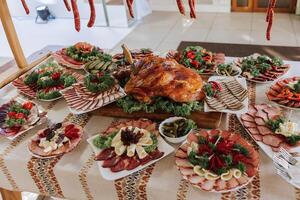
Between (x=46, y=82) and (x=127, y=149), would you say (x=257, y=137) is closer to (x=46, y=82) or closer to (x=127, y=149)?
(x=127, y=149)

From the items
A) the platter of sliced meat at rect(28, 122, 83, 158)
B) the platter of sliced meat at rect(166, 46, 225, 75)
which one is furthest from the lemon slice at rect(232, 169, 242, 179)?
the platter of sliced meat at rect(166, 46, 225, 75)

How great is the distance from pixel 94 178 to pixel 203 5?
14.7 ft

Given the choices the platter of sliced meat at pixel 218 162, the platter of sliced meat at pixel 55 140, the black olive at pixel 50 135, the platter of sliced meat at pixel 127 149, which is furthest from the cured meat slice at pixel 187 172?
the black olive at pixel 50 135

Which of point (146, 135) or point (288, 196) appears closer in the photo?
point (288, 196)

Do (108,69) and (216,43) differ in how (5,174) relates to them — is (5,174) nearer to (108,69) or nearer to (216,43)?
(108,69)

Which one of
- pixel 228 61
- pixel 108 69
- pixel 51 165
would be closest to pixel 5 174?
pixel 51 165

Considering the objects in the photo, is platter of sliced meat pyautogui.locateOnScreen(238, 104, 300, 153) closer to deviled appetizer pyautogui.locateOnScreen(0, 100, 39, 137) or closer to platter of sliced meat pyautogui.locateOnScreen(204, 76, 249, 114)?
platter of sliced meat pyautogui.locateOnScreen(204, 76, 249, 114)

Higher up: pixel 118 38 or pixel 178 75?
pixel 178 75

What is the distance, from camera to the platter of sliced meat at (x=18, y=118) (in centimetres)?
140

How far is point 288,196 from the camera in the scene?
101 centimetres

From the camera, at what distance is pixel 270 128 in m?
1.25

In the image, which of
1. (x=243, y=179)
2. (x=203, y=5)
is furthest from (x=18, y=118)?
(x=203, y=5)

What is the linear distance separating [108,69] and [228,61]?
2.31 ft

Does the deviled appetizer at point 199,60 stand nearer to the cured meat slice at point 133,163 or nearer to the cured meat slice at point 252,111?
the cured meat slice at point 252,111
